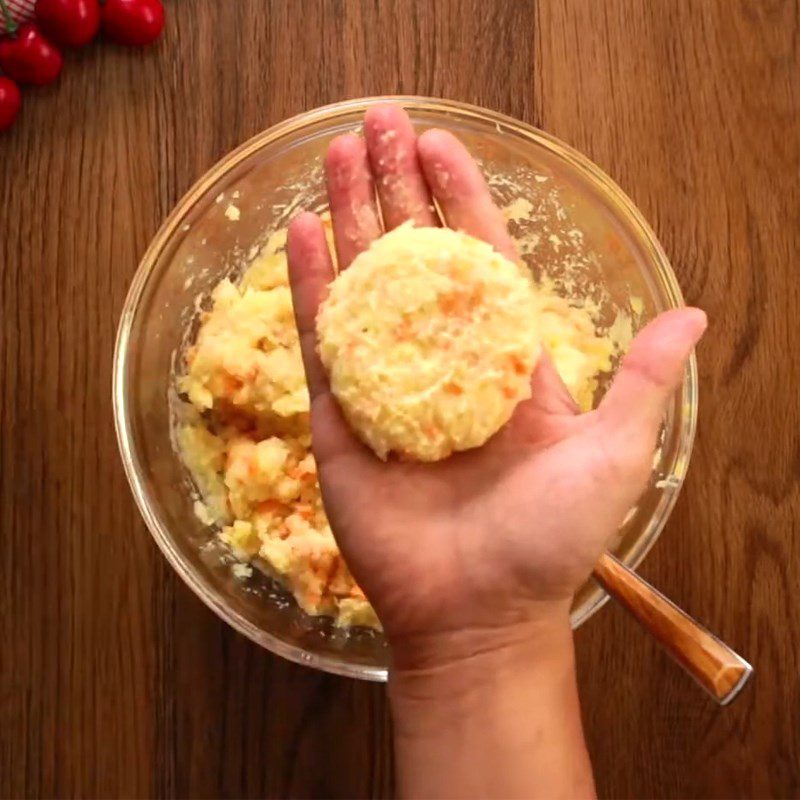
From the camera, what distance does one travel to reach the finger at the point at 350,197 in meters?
1.12

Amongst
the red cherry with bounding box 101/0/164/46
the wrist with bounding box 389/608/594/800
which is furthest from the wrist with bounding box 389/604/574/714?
the red cherry with bounding box 101/0/164/46

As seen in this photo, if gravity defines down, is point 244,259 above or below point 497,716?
above

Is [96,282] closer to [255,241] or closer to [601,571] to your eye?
[255,241]

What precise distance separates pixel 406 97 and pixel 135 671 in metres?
0.88

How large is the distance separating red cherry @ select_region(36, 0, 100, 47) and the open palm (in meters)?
0.44

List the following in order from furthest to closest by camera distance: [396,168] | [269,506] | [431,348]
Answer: [269,506] < [396,168] < [431,348]

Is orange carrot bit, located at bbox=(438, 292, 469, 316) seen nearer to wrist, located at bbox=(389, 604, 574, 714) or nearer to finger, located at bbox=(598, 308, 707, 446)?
finger, located at bbox=(598, 308, 707, 446)

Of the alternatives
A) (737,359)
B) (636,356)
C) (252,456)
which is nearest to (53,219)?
(252,456)

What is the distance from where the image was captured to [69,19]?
125 cm

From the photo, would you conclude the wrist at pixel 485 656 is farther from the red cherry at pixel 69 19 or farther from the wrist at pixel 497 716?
the red cherry at pixel 69 19

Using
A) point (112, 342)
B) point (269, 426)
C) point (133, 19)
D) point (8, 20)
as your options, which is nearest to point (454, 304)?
point (269, 426)

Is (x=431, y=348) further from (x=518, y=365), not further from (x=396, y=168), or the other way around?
(x=396, y=168)

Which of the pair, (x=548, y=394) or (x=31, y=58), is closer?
(x=548, y=394)

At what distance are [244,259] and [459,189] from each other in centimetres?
36
